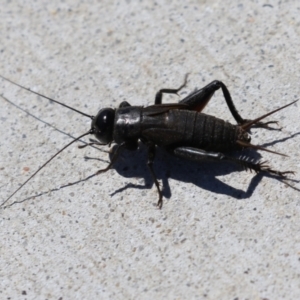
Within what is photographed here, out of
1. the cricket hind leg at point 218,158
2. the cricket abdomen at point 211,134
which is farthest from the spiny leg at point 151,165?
the cricket abdomen at point 211,134

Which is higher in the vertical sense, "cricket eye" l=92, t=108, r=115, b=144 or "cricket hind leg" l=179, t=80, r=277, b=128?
"cricket hind leg" l=179, t=80, r=277, b=128

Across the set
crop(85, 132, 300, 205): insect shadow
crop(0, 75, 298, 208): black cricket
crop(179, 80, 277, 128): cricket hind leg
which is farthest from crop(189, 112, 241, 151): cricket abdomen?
crop(179, 80, 277, 128): cricket hind leg

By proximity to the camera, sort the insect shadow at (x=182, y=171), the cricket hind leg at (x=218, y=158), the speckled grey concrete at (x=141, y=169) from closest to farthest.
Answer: the speckled grey concrete at (x=141, y=169)
the cricket hind leg at (x=218, y=158)
the insect shadow at (x=182, y=171)

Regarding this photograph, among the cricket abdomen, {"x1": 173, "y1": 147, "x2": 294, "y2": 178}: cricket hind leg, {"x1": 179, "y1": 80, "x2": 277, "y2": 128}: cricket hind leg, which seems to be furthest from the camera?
{"x1": 179, "y1": 80, "x2": 277, "y2": 128}: cricket hind leg

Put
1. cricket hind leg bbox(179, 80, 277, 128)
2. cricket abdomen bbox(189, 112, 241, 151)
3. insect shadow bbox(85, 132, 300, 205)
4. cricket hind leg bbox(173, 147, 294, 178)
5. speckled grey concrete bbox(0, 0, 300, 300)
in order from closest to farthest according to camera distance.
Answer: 1. speckled grey concrete bbox(0, 0, 300, 300)
2. cricket hind leg bbox(173, 147, 294, 178)
3. cricket abdomen bbox(189, 112, 241, 151)
4. insect shadow bbox(85, 132, 300, 205)
5. cricket hind leg bbox(179, 80, 277, 128)

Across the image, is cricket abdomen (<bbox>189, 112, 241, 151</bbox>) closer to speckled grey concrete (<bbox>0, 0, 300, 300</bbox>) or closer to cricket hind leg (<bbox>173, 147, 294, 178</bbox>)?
cricket hind leg (<bbox>173, 147, 294, 178</bbox>)

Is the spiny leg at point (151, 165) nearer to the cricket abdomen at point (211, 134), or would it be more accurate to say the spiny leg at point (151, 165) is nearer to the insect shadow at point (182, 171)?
the insect shadow at point (182, 171)

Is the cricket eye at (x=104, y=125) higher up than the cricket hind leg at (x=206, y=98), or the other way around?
the cricket hind leg at (x=206, y=98)

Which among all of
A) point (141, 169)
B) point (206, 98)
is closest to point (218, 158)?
point (206, 98)
